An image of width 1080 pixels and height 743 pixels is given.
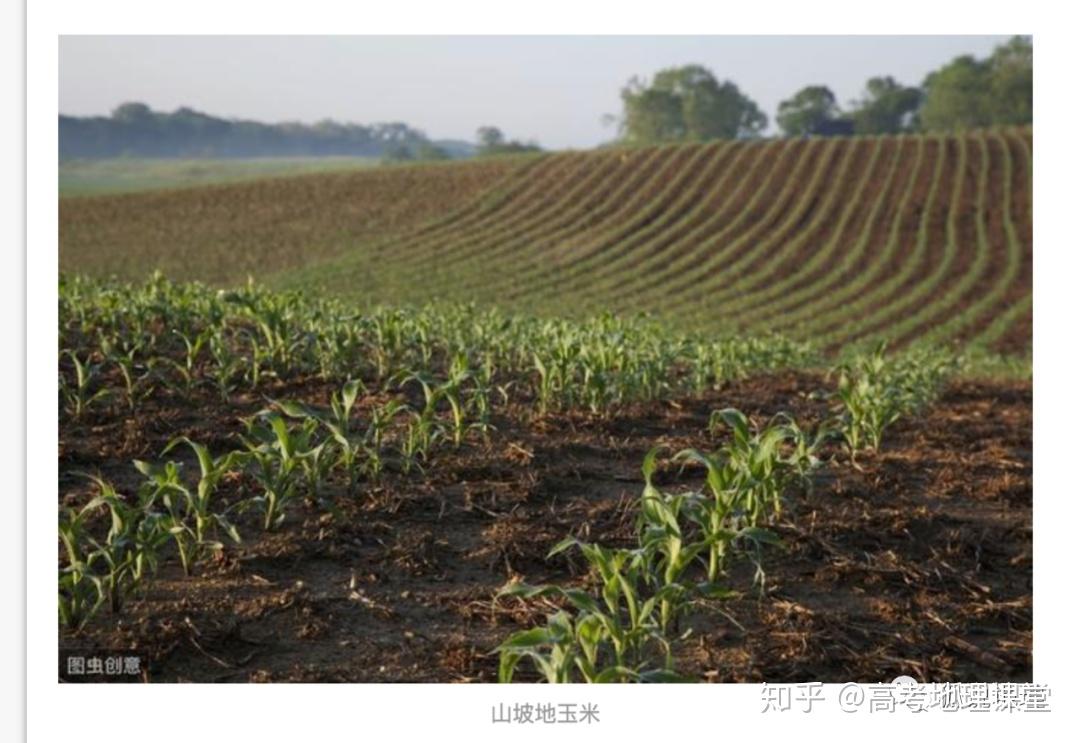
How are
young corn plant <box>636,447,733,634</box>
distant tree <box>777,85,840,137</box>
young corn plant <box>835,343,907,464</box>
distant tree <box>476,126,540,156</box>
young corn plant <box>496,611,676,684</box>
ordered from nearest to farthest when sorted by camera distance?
young corn plant <box>496,611,676,684</box>
young corn plant <box>636,447,733,634</box>
young corn plant <box>835,343,907,464</box>
distant tree <box>476,126,540,156</box>
distant tree <box>777,85,840,137</box>

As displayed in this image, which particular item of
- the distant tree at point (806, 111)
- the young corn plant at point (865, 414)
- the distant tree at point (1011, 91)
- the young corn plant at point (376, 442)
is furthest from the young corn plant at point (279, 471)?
→ the distant tree at point (806, 111)

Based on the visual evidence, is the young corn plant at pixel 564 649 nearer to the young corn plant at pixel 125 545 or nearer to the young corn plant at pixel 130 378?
the young corn plant at pixel 125 545

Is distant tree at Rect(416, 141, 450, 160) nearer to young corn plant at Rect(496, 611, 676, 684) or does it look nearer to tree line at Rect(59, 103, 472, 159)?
tree line at Rect(59, 103, 472, 159)

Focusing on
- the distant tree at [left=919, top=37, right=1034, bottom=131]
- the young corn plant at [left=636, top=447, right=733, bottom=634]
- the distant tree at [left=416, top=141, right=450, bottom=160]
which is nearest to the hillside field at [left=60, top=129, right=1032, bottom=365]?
the distant tree at [left=919, top=37, right=1034, bottom=131]

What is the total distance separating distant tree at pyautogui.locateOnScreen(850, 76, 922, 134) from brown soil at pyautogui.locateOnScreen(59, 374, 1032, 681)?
118ft

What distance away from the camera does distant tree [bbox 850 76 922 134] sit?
39.0 meters

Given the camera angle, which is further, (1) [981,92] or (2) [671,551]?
(1) [981,92]

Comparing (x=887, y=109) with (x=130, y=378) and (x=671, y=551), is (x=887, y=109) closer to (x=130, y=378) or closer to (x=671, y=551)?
(x=130, y=378)

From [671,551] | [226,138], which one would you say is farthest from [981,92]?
[671,551]

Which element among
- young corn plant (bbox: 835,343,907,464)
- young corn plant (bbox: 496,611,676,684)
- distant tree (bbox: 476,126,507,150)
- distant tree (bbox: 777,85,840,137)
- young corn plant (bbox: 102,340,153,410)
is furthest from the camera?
distant tree (bbox: 777,85,840,137)

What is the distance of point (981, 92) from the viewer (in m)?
34.2

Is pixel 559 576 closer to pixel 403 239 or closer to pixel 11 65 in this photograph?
pixel 11 65

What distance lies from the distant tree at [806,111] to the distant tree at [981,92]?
412 cm

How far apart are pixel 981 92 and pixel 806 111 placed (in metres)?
7.09
